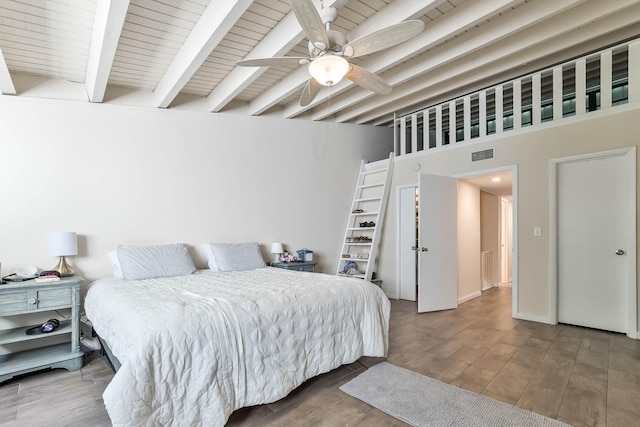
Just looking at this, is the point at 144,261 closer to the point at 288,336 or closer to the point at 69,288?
the point at 69,288

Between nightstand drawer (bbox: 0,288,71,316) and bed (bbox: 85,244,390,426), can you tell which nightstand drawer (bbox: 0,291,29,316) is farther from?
bed (bbox: 85,244,390,426)

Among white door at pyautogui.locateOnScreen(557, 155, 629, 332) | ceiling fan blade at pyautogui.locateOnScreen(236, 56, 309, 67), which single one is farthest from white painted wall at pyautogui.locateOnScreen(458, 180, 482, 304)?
ceiling fan blade at pyautogui.locateOnScreen(236, 56, 309, 67)

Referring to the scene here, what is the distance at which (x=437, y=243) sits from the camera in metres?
4.33

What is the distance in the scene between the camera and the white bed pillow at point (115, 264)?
10.1ft

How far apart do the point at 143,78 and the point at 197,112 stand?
0.65 m

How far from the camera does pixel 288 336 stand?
2.00 meters

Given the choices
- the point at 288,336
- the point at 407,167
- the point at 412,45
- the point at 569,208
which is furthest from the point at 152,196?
the point at 569,208

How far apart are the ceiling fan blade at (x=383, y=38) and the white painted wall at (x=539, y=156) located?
8.56 feet

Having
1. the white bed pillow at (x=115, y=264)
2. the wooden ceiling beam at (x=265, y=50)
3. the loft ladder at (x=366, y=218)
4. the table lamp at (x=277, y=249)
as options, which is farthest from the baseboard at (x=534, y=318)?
the white bed pillow at (x=115, y=264)

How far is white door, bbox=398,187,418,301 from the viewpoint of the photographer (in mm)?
4902

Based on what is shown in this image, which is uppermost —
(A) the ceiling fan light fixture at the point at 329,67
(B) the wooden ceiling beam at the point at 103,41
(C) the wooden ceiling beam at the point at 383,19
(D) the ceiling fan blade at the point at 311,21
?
(C) the wooden ceiling beam at the point at 383,19

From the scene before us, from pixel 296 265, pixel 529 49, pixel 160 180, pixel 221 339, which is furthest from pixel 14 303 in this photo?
pixel 529 49

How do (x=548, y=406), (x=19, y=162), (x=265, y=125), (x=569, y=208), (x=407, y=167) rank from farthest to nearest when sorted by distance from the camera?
(x=407, y=167), (x=265, y=125), (x=569, y=208), (x=19, y=162), (x=548, y=406)

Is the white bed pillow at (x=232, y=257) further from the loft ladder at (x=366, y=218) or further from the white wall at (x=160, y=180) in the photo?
the loft ladder at (x=366, y=218)
